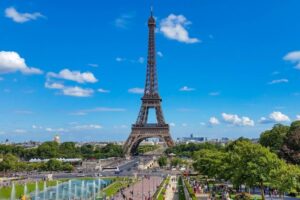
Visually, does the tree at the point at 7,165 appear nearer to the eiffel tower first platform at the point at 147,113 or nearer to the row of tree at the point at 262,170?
the eiffel tower first platform at the point at 147,113

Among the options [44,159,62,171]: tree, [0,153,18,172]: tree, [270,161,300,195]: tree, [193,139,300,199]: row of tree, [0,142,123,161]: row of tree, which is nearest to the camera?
[270,161,300,195]: tree

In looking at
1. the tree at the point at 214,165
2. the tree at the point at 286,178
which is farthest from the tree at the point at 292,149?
the tree at the point at 286,178

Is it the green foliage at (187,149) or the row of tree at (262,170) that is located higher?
the green foliage at (187,149)

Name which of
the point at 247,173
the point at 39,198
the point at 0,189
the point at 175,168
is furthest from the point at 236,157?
the point at 175,168

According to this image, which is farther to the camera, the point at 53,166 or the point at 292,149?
the point at 53,166

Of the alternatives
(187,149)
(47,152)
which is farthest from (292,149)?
(187,149)

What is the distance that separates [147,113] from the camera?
113m

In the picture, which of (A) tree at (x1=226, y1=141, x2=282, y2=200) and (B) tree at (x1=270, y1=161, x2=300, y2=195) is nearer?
(B) tree at (x1=270, y1=161, x2=300, y2=195)

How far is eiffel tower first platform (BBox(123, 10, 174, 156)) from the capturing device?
110m

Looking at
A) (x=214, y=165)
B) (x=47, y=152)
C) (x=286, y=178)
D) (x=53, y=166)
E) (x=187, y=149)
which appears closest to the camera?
(x=286, y=178)

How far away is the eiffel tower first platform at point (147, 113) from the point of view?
110 m

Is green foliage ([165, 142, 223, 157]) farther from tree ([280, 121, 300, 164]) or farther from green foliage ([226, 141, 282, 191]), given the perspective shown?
green foliage ([226, 141, 282, 191])

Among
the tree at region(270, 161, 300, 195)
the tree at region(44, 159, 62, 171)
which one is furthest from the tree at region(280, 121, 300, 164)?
the tree at region(44, 159, 62, 171)

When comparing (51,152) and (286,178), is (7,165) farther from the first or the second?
(286,178)
